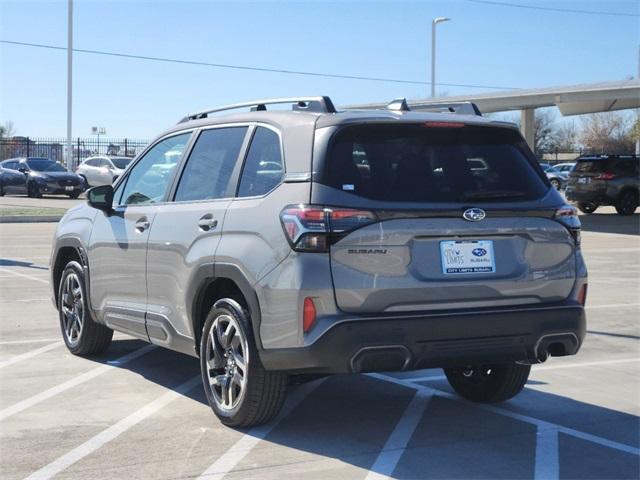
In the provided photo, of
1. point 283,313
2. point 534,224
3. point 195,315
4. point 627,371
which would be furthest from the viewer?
point 627,371

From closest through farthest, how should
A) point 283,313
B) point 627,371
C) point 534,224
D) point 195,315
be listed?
point 283,313 < point 534,224 < point 195,315 < point 627,371

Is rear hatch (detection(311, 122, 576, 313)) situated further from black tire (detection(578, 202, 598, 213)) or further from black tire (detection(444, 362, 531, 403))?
black tire (detection(578, 202, 598, 213))

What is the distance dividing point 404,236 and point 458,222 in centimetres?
35

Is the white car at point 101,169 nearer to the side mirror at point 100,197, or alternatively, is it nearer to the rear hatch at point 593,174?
the rear hatch at point 593,174

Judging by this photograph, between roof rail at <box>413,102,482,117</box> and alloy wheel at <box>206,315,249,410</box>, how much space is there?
2.04 meters

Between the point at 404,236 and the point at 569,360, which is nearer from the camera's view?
the point at 404,236

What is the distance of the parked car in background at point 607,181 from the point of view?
1180 inches

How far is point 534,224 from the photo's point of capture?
5.48 m

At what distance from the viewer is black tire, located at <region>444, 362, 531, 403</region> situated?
20.6 ft

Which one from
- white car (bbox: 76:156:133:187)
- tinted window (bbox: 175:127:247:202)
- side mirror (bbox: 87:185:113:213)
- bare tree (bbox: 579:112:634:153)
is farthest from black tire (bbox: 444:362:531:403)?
bare tree (bbox: 579:112:634:153)

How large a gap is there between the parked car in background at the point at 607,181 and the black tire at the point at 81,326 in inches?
964

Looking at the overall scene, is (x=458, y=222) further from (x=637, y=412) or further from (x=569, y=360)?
(x=569, y=360)

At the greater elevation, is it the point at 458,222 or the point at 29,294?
the point at 458,222

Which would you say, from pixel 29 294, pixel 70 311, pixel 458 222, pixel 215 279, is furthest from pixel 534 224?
pixel 29 294
